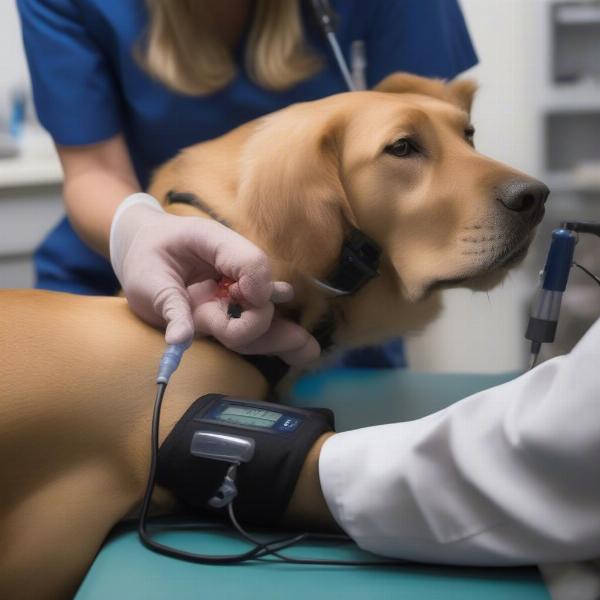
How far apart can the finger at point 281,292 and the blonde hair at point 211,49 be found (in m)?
0.38

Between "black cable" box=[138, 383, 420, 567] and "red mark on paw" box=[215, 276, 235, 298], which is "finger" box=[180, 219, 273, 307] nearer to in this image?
"red mark on paw" box=[215, 276, 235, 298]

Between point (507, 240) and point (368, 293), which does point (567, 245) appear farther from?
point (368, 293)

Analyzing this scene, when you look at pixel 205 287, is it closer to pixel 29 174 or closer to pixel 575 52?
pixel 29 174

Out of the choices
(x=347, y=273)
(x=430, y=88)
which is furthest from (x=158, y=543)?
(x=430, y=88)

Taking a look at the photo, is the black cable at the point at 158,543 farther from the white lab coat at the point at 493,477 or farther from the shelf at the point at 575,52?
the shelf at the point at 575,52

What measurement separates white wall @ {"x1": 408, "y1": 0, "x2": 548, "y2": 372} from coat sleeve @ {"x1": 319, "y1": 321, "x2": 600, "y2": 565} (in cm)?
108

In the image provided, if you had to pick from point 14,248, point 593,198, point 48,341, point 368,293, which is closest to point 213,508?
point 48,341

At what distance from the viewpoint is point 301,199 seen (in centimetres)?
66

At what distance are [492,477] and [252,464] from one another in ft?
Answer: 0.50

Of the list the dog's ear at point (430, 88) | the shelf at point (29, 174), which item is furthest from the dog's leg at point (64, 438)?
the shelf at point (29, 174)

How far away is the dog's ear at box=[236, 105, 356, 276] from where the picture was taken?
0.66 m

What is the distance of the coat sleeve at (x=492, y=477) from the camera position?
39 cm

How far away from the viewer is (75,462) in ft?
1.72

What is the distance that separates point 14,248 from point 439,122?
113cm
